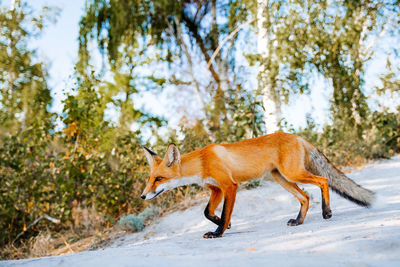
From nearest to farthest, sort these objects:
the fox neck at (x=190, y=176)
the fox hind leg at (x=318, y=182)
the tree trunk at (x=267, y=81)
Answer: the fox neck at (x=190, y=176) → the fox hind leg at (x=318, y=182) → the tree trunk at (x=267, y=81)

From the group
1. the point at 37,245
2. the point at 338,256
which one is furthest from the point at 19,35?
the point at 338,256

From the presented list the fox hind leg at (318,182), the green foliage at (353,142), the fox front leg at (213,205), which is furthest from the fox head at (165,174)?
the green foliage at (353,142)

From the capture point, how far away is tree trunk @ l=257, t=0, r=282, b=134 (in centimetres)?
952

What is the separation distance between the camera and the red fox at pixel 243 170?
3814mm

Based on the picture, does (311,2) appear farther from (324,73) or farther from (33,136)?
(33,136)

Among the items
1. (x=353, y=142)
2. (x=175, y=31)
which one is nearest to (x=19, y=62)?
(x=175, y=31)

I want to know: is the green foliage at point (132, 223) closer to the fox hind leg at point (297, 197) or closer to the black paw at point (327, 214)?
the fox hind leg at point (297, 197)

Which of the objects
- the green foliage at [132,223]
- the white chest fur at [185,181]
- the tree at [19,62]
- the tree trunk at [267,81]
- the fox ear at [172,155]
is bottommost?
the green foliage at [132,223]

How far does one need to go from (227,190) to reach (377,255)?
79.4 inches

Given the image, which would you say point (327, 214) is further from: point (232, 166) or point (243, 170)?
point (232, 166)

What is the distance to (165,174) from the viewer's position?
3.83m

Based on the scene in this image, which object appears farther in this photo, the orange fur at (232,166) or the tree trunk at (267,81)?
the tree trunk at (267,81)

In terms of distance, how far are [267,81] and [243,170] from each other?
5.95 metres

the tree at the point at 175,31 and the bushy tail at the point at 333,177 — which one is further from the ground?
the tree at the point at 175,31
